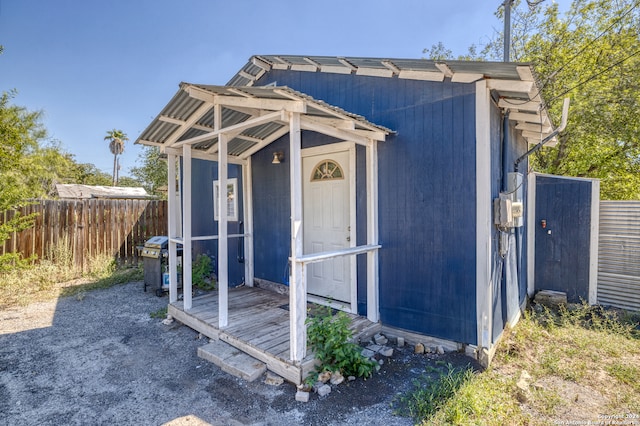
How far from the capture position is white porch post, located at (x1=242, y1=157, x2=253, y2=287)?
17.1ft

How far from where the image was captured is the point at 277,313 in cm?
397

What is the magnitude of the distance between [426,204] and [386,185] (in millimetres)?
521

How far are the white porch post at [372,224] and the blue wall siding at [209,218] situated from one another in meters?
2.67

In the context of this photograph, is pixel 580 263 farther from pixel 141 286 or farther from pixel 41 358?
pixel 141 286

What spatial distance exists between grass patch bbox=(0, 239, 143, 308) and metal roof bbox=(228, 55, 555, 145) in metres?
5.46

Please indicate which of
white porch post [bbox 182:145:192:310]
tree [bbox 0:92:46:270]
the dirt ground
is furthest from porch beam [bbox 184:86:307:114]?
tree [bbox 0:92:46:270]

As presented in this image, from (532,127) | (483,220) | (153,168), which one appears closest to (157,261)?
(483,220)

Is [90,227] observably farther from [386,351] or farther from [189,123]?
[386,351]

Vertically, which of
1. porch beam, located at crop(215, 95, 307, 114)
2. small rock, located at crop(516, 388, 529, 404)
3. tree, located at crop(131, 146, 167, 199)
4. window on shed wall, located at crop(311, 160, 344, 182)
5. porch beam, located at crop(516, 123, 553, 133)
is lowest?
Answer: small rock, located at crop(516, 388, 529, 404)

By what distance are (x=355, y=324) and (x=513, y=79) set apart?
2971mm

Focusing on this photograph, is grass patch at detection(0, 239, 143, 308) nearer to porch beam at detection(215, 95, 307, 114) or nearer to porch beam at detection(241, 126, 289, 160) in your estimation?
porch beam at detection(241, 126, 289, 160)

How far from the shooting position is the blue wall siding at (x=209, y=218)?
552cm

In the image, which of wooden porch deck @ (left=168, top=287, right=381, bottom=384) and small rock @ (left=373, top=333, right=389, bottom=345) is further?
small rock @ (left=373, top=333, right=389, bottom=345)

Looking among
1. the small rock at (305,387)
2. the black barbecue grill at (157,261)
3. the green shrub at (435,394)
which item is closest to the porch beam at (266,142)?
the black barbecue grill at (157,261)
